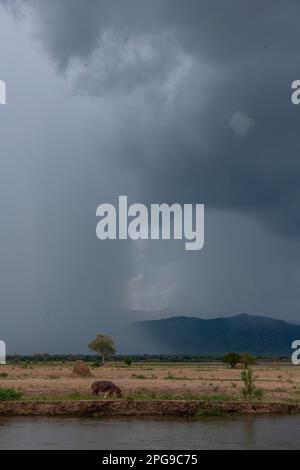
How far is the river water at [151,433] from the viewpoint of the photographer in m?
25.1

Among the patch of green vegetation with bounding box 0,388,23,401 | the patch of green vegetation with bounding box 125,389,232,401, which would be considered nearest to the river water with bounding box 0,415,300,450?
the patch of green vegetation with bounding box 0,388,23,401

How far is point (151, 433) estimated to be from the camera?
28.0m

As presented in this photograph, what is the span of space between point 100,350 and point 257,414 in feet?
259

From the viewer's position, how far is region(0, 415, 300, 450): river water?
25125 millimetres

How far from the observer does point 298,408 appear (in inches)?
1437

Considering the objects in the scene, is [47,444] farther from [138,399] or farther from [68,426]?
[138,399]

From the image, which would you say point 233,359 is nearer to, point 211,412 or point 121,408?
point 211,412

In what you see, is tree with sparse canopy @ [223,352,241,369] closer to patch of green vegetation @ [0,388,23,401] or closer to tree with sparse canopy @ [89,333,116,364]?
tree with sparse canopy @ [89,333,116,364]

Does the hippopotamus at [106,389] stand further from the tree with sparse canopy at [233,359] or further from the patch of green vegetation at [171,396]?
the tree with sparse canopy at [233,359]

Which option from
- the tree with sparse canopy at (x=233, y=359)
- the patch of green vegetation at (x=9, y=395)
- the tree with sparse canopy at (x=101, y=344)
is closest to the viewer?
the patch of green vegetation at (x=9, y=395)

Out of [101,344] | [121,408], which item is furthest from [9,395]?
[101,344]

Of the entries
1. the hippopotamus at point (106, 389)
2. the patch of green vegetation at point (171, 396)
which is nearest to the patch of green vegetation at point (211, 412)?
the patch of green vegetation at point (171, 396)
